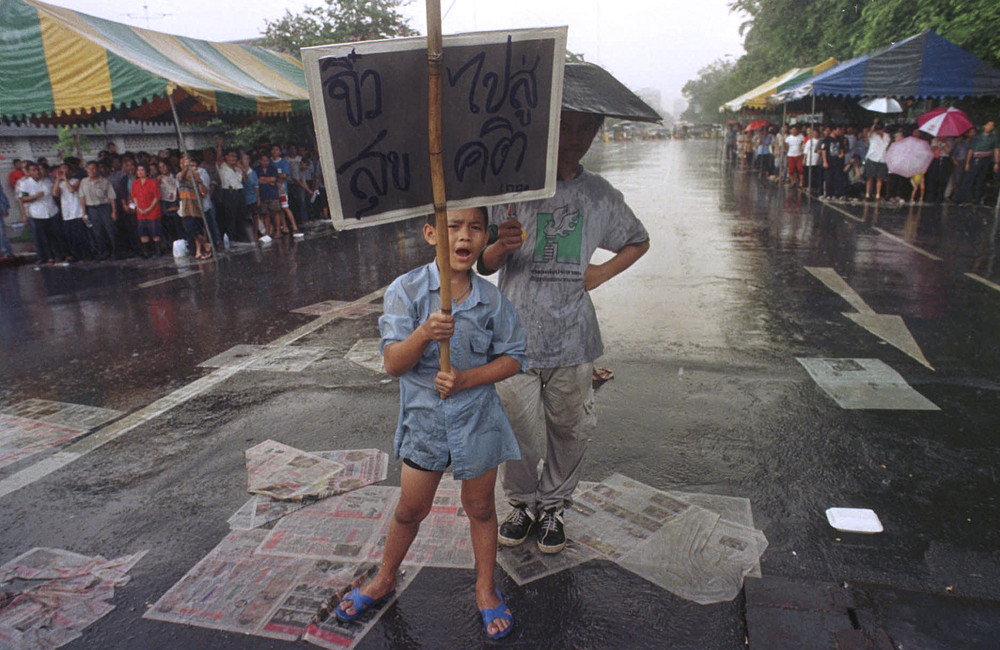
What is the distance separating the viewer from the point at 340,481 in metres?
3.51

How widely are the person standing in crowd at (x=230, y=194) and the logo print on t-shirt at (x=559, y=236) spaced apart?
35.2ft

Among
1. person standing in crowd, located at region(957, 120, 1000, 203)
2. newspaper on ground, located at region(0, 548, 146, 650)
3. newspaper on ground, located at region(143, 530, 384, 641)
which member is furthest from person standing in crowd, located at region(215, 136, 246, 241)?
person standing in crowd, located at region(957, 120, 1000, 203)

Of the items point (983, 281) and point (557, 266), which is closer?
point (557, 266)

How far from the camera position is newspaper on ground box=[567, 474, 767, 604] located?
2658 millimetres

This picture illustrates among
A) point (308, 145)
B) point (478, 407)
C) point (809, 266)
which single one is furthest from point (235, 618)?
point (308, 145)

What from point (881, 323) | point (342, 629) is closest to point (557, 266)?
point (342, 629)

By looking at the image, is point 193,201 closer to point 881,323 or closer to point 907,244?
point 881,323

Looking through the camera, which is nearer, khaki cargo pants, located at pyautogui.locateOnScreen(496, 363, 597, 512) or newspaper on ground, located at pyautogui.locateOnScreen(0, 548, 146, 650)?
newspaper on ground, located at pyautogui.locateOnScreen(0, 548, 146, 650)

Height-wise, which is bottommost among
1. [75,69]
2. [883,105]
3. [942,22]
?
[883,105]

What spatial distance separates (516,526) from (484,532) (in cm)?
51

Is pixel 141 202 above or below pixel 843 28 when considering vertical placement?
below

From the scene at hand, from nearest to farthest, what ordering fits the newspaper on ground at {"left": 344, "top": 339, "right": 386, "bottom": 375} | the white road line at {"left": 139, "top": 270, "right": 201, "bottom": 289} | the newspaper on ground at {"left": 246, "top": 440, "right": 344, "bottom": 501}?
the newspaper on ground at {"left": 246, "top": 440, "right": 344, "bottom": 501} → the newspaper on ground at {"left": 344, "top": 339, "right": 386, "bottom": 375} → the white road line at {"left": 139, "top": 270, "right": 201, "bottom": 289}

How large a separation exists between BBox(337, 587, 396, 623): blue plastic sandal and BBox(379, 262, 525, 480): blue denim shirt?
0.59 metres

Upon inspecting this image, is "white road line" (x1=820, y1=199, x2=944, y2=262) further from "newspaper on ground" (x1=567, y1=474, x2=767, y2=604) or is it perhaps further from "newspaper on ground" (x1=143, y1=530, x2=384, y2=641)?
"newspaper on ground" (x1=143, y1=530, x2=384, y2=641)
